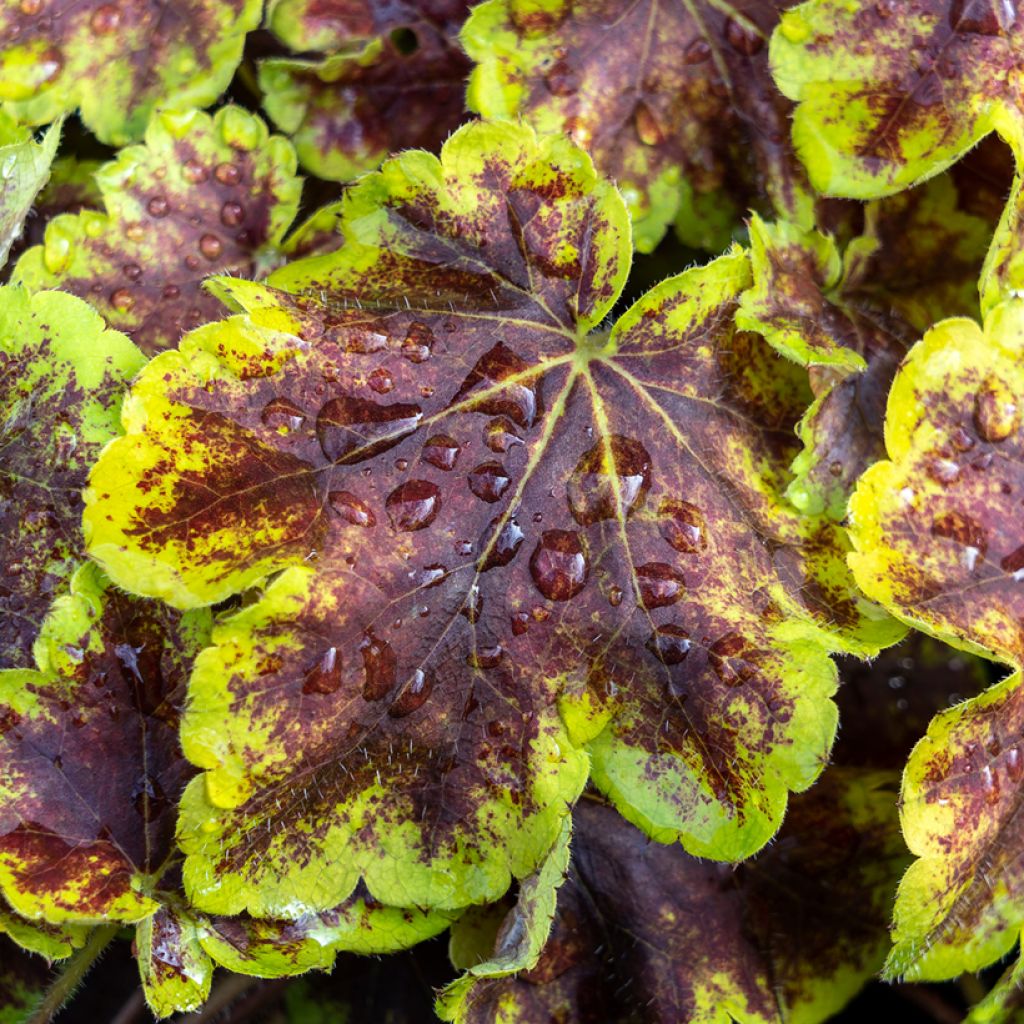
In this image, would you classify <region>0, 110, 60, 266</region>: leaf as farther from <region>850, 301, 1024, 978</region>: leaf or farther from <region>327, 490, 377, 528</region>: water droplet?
<region>850, 301, 1024, 978</region>: leaf

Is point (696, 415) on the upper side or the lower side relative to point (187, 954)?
upper

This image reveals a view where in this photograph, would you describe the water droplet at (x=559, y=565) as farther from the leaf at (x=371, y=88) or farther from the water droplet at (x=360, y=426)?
the leaf at (x=371, y=88)

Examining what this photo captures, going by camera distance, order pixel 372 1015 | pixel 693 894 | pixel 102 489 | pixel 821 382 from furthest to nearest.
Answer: pixel 372 1015
pixel 693 894
pixel 821 382
pixel 102 489

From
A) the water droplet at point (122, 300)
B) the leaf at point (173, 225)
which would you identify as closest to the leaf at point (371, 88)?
the leaf at point (173, 225)

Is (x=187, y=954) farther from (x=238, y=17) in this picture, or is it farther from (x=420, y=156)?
(x=238, y=17)

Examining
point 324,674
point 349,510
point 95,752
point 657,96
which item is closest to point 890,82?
point 657,96

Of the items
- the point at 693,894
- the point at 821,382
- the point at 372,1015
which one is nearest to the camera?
the point at 821,382

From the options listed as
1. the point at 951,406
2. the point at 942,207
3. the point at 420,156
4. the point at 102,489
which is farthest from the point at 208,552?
the point at 942,207
